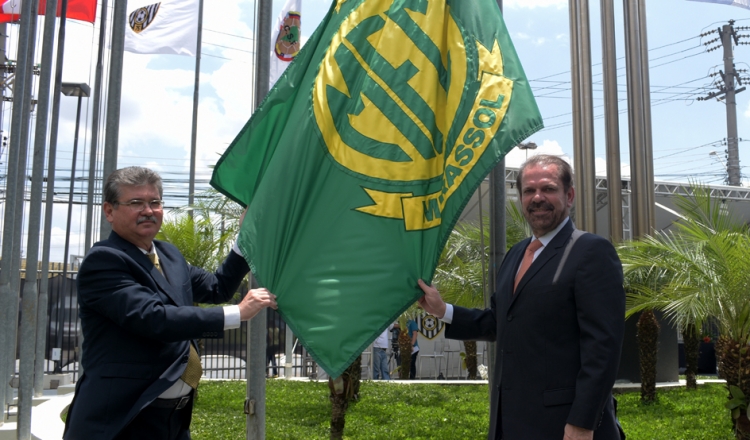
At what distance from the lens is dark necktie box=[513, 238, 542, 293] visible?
295cm

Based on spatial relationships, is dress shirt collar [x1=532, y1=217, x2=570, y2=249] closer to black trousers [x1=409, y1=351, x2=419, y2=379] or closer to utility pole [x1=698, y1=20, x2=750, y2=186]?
black trousers [x1=409, y1=351, x2=419, y2=379]

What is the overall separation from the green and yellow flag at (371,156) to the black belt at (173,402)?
52cm

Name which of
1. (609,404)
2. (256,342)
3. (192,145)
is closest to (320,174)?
(256,342)

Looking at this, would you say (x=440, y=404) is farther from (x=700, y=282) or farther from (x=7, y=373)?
(x=7, y=373)

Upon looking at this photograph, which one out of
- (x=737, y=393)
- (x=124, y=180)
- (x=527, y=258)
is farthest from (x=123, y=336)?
(x=737, y=393)

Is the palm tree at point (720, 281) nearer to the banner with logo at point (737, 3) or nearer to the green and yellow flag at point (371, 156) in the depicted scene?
the green and yellow flag at point (371, 156)

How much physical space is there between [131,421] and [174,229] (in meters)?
9.92

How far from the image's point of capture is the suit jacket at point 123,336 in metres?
2.67

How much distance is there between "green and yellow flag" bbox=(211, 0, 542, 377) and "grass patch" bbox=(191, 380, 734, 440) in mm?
5132

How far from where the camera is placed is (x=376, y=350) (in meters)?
16.7

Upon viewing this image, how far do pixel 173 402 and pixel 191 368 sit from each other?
0.15 meters

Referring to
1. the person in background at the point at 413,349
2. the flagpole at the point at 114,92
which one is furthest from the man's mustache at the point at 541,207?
the person in background at the point at 413,349

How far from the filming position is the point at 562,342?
2691 mm

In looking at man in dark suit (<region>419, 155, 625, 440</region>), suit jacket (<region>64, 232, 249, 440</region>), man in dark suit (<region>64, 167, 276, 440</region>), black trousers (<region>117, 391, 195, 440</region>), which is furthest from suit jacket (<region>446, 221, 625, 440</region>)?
black trousers (<region>117, 391, 195, 440</region>)
